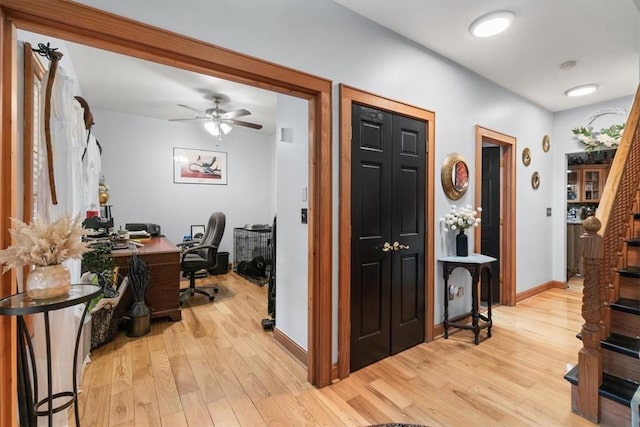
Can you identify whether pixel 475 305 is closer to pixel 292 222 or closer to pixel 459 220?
pixel 459 220

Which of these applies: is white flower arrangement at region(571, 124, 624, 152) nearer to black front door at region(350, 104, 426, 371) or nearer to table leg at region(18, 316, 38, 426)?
black front door at region(350, 104, 426, 371)

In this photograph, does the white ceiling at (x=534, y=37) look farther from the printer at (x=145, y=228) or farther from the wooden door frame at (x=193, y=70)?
the printer at (x=145, y=228)

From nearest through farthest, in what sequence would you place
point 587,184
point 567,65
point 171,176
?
point 567,65
point 171,176
point 587,184

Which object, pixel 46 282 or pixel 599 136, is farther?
pixel 599 136

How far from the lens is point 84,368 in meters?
2.30

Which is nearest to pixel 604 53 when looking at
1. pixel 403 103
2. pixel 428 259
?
pixel 403 103

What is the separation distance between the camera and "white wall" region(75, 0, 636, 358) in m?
1.67

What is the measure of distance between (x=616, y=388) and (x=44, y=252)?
3023 mm

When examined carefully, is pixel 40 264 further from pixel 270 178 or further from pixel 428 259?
pixel 270 178

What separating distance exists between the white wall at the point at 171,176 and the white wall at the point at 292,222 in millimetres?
3340

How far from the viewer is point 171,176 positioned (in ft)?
17.5

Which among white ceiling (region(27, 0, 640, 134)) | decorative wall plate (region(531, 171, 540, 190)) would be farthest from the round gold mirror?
decorative wall plate (region(531, 171, 540, 190))

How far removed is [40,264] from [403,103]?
2.56 metres

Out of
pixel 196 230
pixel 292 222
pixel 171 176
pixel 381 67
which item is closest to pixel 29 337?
pixel 292 222
